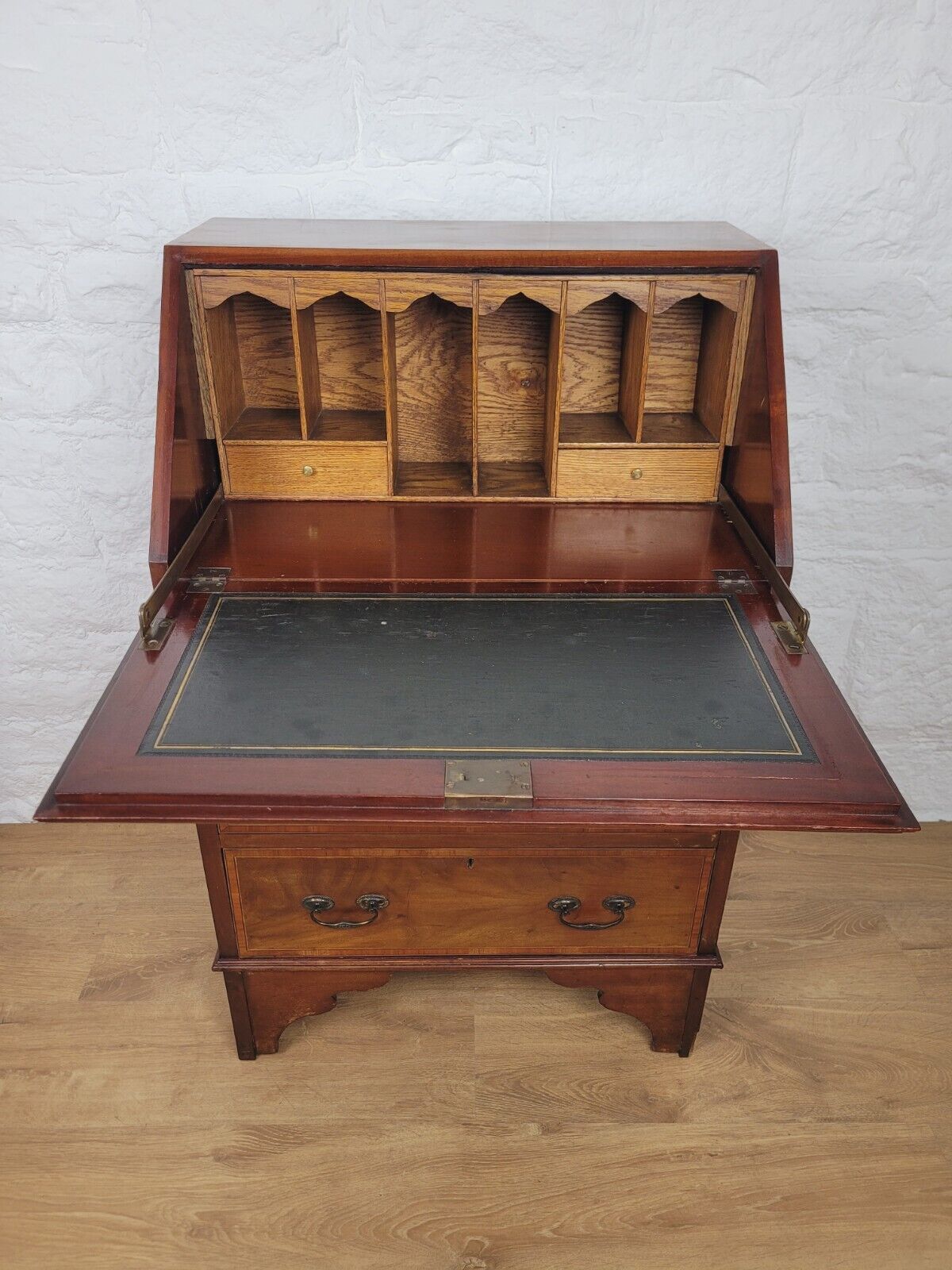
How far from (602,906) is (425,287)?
3.57 feet

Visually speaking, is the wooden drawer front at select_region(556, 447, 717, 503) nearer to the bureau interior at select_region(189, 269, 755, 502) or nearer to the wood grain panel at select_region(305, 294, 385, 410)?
the bureau interior at select_region(189, 269, 755, 502)

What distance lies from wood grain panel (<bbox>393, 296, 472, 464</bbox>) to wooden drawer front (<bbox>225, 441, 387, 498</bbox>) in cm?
15

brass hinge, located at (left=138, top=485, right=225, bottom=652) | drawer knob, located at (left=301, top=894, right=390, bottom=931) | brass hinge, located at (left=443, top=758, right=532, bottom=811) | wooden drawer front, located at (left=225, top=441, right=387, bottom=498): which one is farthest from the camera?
wooden drawer front, located at (left=225, top=441, right=387, bottom=498)

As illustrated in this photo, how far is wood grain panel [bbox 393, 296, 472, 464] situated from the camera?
1814 millimetres

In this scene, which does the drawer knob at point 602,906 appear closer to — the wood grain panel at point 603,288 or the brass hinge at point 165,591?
the brass hinge at point 165,591

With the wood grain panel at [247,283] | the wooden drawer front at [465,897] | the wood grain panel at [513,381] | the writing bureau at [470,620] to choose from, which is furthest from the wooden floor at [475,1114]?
the wood grain panel at [247,283]

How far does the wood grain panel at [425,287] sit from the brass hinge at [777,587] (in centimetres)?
61

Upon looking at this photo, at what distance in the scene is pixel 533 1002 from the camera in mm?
1989

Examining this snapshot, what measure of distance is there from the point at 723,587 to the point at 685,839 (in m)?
0.42

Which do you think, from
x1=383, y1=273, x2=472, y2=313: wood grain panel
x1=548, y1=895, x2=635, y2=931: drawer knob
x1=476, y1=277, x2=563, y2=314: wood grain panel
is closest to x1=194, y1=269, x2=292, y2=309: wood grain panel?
x1=383, y1=273, x2=472, y2=313: wood grain panel

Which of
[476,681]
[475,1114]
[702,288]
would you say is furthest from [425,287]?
[475,1114]

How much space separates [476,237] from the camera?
5.57 feet

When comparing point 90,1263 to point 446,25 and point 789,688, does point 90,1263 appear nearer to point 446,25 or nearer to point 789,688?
point 789,688

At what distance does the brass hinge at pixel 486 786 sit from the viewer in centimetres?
113
